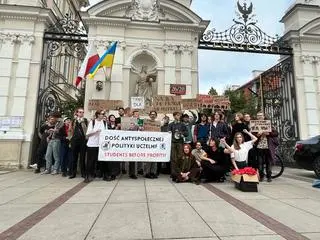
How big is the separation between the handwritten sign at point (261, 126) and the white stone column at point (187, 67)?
13.0ft

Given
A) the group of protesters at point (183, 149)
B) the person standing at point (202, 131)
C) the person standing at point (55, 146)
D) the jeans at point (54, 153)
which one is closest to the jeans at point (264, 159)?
the group of protesters at point (183, 149)

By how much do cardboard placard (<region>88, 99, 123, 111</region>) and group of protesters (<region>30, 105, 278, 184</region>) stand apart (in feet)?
4.05

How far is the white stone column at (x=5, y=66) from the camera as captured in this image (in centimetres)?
1098

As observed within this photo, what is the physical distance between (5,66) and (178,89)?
672 cm

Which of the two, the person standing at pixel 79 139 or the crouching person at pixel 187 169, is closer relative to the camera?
the crouching person at pixel 187 169

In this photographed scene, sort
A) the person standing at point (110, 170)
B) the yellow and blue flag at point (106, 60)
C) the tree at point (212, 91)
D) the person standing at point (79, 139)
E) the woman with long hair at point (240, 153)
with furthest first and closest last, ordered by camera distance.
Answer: the tree at point (212, 91) → the yellow and blue flag at point (106, 60) → the person standing at point (79, 139) → the person standing at point (110, 170) → the woman with long hair at point (240, 153)

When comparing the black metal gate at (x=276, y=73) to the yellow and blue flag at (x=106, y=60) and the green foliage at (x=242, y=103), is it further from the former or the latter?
the green foliage at (x=242, y=103)

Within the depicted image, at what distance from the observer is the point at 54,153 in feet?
30.7

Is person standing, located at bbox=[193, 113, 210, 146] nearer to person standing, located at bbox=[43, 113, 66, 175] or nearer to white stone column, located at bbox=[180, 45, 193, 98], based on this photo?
white stone column, located at bbox=[180, 45, 193, 98]

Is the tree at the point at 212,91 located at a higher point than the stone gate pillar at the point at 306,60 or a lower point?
higher

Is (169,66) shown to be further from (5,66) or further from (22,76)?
(5,66)

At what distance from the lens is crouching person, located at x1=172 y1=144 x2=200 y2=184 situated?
300 inches

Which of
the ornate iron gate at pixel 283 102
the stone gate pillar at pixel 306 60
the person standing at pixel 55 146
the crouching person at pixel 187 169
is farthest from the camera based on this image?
the ornate iron gate at pixel 283 102

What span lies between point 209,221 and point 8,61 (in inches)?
409
